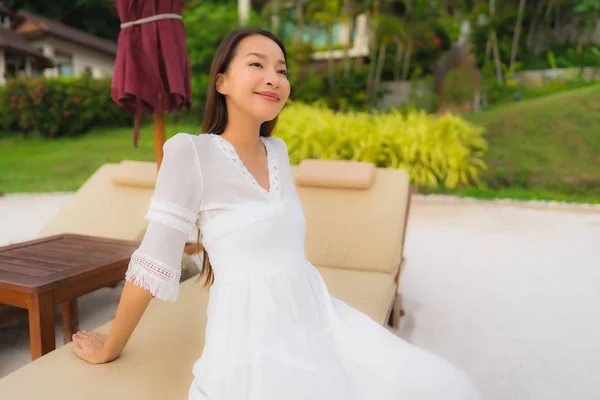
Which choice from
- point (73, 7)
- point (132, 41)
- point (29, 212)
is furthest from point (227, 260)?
point (73, 7)

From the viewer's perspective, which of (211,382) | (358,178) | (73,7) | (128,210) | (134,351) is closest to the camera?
(211,382)

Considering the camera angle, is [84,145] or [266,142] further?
[84,145]

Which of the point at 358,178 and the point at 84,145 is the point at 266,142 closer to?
the point at 358,178

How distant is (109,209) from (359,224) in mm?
2016

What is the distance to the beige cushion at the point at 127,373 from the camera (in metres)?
1.56

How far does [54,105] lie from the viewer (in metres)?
13.6

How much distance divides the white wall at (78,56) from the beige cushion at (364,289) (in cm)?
1694

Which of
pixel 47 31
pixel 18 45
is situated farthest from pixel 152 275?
pixel 47 31

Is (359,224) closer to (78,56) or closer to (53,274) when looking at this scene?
(53,274)

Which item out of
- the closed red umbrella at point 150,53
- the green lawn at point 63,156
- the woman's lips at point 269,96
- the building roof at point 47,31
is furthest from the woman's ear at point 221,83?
the building roof at point 47,31

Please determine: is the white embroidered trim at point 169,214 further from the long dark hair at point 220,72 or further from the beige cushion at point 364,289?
the beige cushion at point 364,289

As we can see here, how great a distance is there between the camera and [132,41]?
338 cm

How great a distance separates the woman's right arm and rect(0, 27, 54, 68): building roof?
57.7 feet

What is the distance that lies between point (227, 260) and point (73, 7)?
24.1 m
